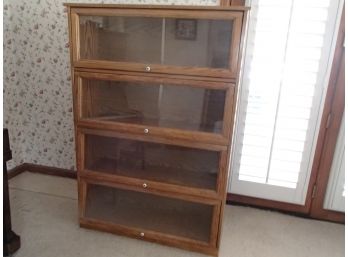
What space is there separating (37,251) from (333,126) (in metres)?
1.97

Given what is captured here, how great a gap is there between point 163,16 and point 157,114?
51 cm

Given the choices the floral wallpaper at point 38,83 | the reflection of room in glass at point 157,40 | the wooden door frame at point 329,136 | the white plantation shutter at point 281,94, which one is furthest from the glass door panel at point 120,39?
the wooden door frame at point 329,136

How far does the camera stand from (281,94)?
6.28 feet

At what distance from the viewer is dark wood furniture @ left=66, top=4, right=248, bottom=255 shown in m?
1.40

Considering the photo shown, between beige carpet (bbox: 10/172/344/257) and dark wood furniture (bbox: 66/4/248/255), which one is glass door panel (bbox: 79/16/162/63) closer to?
dark wood furniture (bbox: 66/4/248/255)

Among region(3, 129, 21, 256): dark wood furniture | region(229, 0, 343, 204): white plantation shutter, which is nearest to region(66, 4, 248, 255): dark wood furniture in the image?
region(3, 129, 21, 256): dark wood furniture

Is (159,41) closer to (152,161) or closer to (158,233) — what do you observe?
(152,161)

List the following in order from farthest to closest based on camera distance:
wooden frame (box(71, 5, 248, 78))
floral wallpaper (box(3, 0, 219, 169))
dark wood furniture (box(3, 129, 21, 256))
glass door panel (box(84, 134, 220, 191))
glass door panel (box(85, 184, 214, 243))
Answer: floral wallpaper (box(3, 0, 219, 169)) → glass door panel (box(85, 184, 214, 243)) → glass door panel (box(84, 134, 220, 191)) → dark wood furniture (box(3, 129, 21, 256)) → wooden frame (box(71, 5, 248, 78))

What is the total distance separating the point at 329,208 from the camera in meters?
2.03

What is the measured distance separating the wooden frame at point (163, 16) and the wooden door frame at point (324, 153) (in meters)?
0.62

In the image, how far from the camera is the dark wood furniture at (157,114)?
1404 mm

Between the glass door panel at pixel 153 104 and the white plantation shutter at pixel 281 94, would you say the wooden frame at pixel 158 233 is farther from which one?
the white plantation shutter at pixel 281 94

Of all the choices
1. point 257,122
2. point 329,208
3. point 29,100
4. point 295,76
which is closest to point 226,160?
point 257,122

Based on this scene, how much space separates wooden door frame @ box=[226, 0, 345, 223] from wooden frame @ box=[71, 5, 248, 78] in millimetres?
619
